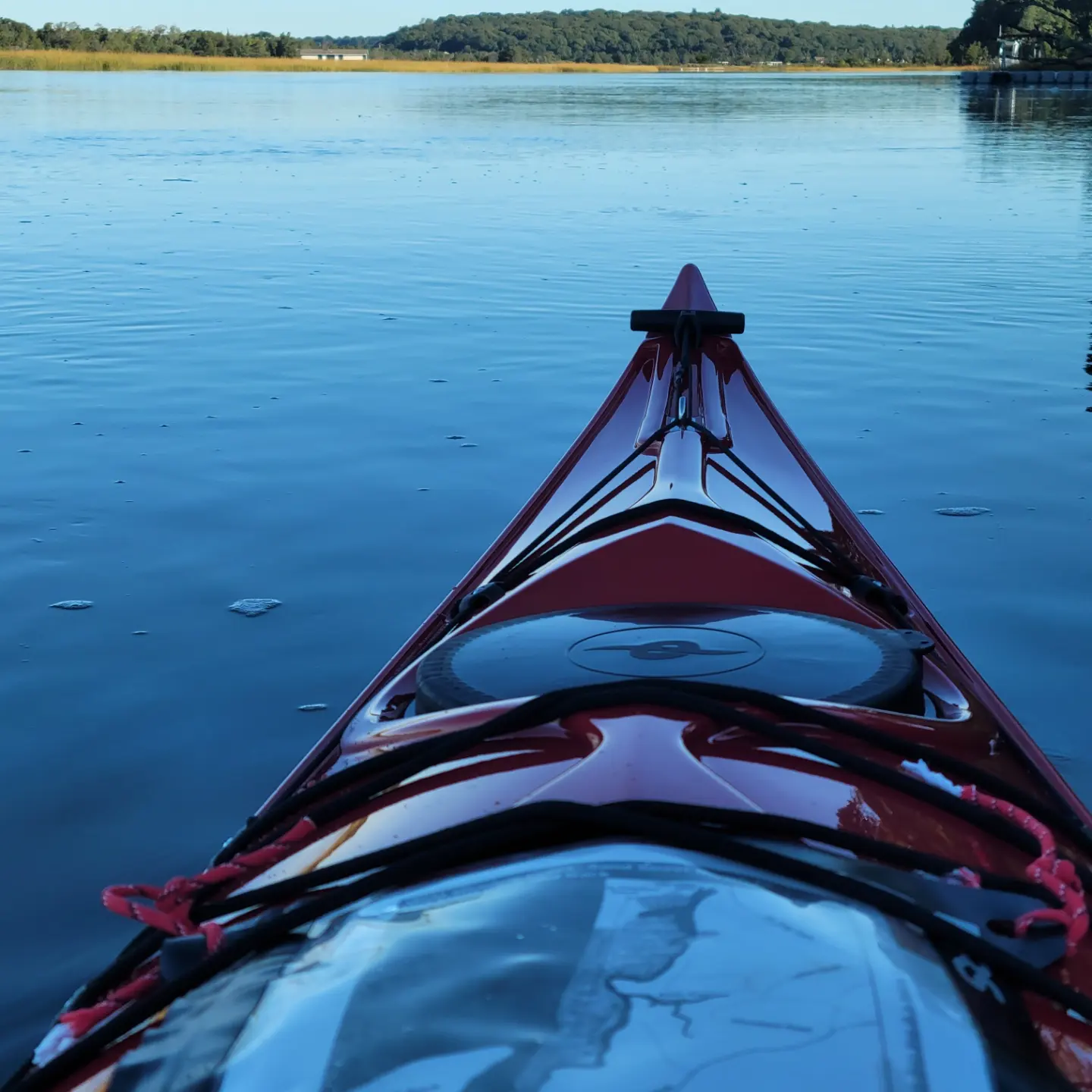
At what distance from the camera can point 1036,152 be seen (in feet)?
64.6

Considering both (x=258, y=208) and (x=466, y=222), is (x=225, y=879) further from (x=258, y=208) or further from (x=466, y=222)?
(x=258, y=208)

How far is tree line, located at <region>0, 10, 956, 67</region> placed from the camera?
10156cm

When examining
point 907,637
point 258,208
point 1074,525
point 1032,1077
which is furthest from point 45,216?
point 1032,1077

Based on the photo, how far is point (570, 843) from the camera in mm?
1240

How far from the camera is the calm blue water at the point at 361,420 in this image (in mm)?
3205

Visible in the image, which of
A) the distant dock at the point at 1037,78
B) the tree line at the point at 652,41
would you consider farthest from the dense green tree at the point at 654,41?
the distant dock at the point at 1037,78

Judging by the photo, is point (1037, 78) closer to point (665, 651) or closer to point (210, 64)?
point (210, 64)

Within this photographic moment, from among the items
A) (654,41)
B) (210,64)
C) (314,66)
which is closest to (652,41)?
(654,41)

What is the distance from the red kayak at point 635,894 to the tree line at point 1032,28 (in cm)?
5087

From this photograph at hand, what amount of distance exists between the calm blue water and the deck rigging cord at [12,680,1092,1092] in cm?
97

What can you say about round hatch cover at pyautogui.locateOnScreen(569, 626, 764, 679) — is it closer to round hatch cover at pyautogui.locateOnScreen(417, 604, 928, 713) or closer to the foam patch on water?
round hatch cover at pyautogui.locateOnScreen(417, 604, 928, 713)

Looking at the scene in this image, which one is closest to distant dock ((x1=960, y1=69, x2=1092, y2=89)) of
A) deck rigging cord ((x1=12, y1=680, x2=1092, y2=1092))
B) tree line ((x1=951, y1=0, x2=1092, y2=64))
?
tree line ((x1=951, y1=0, x2=1092, y2=64))

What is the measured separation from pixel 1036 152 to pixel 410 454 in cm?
1726

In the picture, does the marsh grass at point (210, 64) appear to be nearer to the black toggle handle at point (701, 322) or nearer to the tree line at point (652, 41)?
the tree line at point (652, 41)
